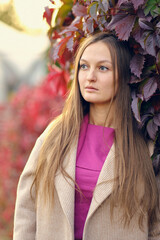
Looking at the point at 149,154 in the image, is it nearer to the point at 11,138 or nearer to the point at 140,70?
the point at 140,70

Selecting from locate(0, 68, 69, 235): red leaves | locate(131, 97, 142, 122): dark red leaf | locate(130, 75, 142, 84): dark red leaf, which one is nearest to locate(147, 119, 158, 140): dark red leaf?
locate(131, 97, 142, 122): dark red leaf

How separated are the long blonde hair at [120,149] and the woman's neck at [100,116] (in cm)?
6

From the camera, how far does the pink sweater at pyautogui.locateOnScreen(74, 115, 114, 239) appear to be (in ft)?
8.19

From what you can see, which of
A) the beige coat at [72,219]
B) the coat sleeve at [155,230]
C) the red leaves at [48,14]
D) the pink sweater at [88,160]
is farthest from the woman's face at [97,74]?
the coat sleeve at [155,230]

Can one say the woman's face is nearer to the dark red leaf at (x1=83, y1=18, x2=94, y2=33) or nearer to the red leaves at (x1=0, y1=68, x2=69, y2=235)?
the dark red leaf at (x1=83, y1=18, x2=94, y2=33)

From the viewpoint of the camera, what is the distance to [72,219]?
2449 mm

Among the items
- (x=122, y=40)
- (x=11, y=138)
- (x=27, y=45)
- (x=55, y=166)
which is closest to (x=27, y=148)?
(x=11, y=138)

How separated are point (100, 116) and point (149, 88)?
49cm

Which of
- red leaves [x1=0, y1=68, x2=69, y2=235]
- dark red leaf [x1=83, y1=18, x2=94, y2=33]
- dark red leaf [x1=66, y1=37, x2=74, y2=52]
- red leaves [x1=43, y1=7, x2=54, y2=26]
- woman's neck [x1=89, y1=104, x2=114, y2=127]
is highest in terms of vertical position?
red leaves [x1=43, y1=7, x2=54, y2=26]

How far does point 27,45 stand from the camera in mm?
11688

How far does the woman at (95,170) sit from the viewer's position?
7.97ft

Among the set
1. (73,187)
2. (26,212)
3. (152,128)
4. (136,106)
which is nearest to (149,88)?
(136,106)

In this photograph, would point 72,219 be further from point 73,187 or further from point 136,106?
point 136,106

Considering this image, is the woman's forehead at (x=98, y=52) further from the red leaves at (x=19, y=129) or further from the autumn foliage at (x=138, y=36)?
the red leaves at (x=19, y=129)
